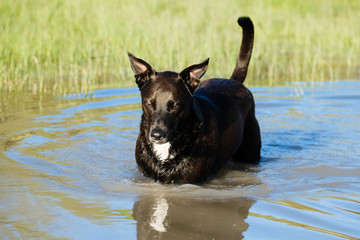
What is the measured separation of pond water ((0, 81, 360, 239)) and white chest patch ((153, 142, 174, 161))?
0.28 m

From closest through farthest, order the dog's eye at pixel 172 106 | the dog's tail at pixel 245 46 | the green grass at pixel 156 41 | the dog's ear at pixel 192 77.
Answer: the dog's eye at pixel 172 106
the dog's ear at pixel 192 77
the dog's tail at pixel 245 46
the green grass at pixel 156 41

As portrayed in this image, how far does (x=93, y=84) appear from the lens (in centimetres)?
1030

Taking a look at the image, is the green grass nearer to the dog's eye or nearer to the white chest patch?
the white chest patch

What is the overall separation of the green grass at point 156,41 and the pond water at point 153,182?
1435mm

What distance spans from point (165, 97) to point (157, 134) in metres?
0.39

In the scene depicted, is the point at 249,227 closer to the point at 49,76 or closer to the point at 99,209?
the point at 99,209

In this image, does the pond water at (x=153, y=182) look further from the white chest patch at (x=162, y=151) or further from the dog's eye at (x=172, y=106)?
the dog's eye at (x=172, y=106)

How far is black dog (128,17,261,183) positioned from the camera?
5102mm

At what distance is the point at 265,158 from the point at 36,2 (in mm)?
9540

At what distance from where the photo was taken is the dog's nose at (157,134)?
4879mm

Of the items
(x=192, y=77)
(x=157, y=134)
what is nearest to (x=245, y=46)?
(x=192, y=77)

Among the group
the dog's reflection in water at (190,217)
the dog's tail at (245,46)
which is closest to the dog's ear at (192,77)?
the dog's reflection in water at (190,217)

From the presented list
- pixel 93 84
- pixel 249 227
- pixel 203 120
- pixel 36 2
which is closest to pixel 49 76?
pixel 93 84

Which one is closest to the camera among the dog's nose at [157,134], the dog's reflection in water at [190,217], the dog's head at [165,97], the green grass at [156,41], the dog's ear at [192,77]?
the dog's reflection in water at [190,217]
